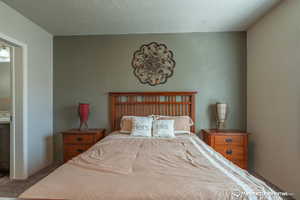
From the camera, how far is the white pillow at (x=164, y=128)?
271cm

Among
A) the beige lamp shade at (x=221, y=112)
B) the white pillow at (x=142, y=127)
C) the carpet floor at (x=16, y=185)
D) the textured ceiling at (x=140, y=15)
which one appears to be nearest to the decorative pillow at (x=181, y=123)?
the white pillow at (x=142, y=127)

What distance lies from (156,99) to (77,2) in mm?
1893

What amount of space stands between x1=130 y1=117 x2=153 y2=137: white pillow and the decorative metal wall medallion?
77cm

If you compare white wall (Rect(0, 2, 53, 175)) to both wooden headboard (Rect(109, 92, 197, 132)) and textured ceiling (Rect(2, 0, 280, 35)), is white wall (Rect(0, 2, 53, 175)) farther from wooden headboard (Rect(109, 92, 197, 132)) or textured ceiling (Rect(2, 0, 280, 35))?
wooden headboard (Rect(109, 92, 197, 132))

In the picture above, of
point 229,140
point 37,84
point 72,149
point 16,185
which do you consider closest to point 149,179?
point 229,140

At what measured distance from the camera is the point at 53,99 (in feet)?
11.1

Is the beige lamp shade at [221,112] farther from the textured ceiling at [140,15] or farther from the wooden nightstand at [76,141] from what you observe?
the wooden nightstand at [76,141]

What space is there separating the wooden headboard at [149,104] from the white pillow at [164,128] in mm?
414

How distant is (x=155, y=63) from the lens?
10.8ft

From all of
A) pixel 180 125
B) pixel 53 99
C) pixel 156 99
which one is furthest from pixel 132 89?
pixel 53 99

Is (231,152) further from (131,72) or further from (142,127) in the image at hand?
(131,72)

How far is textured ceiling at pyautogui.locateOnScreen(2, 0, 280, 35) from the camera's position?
2301 mm

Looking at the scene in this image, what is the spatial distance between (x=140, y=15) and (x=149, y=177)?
7.38ft

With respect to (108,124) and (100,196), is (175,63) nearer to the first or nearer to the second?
(108,124)
